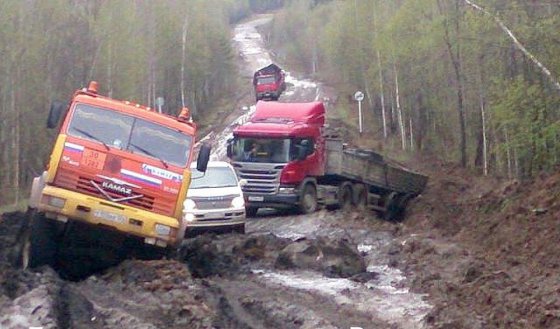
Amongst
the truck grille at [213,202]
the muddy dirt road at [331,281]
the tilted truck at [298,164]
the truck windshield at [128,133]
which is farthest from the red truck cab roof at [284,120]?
the truck windshield at [128,133]

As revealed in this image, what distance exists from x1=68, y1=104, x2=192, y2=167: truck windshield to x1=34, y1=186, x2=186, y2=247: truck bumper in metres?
0.89

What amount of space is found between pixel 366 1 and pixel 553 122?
30.7m

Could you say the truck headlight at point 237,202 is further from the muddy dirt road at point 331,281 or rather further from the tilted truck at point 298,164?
the tilted truck at point 298,164

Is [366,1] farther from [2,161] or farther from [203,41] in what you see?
[2,161]

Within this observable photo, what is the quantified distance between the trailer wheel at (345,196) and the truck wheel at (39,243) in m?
14.7

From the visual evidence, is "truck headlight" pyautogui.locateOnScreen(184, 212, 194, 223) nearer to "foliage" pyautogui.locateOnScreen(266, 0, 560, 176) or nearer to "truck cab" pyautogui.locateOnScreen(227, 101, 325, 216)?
"truck cab" pyautogui.locateOnScreen(227, 101, 325, 216)

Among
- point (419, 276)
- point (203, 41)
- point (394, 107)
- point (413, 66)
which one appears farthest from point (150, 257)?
point (203, 41)

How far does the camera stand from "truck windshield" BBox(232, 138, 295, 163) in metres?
27.1

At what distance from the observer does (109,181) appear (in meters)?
→ 14.2

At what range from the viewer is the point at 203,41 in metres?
75.4

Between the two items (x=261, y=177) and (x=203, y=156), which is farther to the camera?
(x=261, y=177)

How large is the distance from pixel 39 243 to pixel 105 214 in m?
1.30

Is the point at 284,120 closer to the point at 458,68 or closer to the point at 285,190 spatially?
the point at 285,190

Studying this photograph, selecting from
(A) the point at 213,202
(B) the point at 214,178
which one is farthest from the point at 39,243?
(B) the point at 214,178
